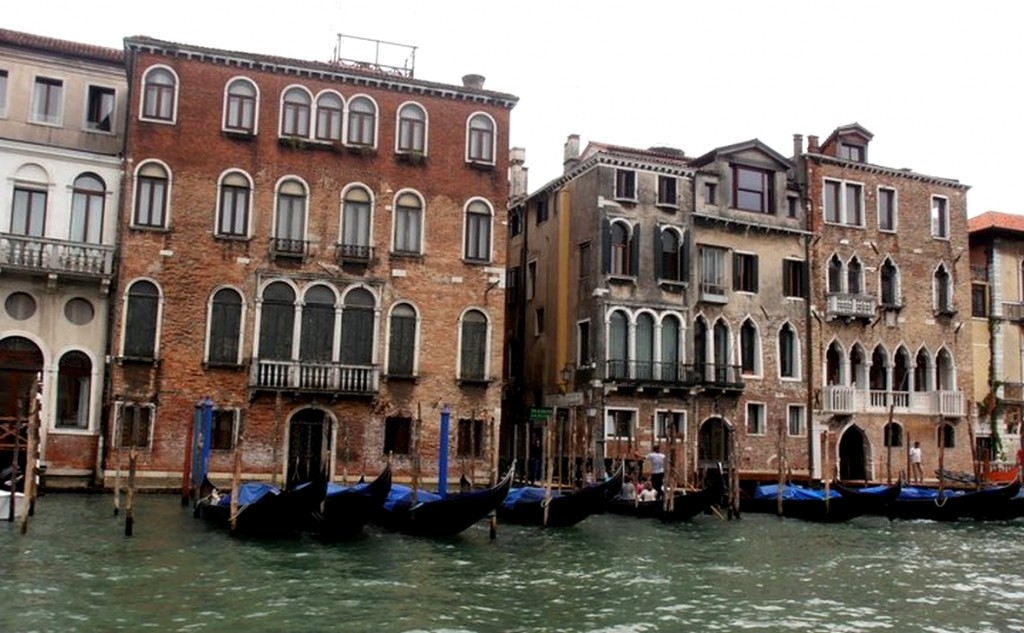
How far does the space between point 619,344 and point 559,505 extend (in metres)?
6.41

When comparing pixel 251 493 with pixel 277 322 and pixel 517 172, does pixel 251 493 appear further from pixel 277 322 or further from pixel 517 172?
pixel 517 172

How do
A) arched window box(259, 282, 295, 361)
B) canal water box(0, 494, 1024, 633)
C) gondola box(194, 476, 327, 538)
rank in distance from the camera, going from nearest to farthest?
canal water box(0, 494, 1024, 633)
gondola box(194, 476, 327, 538)
arched window box(259, 282, 295, 361)

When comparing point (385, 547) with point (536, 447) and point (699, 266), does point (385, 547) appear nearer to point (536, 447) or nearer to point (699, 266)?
point (536, 447)

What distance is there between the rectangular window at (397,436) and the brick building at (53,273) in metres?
4.88

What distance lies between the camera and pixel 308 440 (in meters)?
19.1

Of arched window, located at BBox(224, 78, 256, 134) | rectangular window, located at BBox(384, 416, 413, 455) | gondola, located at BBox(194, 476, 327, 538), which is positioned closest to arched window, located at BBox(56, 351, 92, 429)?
arched window, located at BBox(224, 78, 256, 134)

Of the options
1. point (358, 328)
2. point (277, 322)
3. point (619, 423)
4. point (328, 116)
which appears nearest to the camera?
point (277, 322)

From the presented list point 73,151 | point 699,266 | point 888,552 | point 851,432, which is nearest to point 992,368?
point 851,432

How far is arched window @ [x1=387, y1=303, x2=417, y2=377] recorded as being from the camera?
19.6 meters

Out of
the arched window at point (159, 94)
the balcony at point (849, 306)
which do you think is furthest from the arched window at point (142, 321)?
the balcony at point (849, 306)

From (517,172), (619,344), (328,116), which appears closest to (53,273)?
(328,116)

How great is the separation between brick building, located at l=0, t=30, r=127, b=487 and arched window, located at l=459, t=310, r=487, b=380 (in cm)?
625

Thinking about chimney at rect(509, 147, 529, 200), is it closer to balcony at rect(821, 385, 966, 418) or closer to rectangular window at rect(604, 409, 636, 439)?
rectangular window at rect(604, 409, 636, 439)

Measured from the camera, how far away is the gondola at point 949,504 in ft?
60.5
